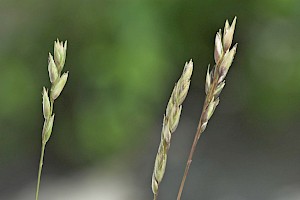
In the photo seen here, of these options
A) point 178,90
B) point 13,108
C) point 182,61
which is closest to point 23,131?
point 13,108

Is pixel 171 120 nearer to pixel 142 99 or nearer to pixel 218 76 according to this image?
pixel 218 76

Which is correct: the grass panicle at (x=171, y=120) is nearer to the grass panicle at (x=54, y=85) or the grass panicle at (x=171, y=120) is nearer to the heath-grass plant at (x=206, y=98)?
the heath-grass plant at (x=206, y=98)

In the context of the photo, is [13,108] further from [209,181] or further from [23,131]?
[209,181]

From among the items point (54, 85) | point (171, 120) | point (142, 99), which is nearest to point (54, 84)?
point (54, 85)

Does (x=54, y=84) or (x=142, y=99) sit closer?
(x=54, y=84)

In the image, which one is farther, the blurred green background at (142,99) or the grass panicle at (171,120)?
the blurred green background at (142,99)

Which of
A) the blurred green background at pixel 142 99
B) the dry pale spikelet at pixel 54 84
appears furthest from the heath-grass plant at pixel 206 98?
the blurred green background at pixel 142 99

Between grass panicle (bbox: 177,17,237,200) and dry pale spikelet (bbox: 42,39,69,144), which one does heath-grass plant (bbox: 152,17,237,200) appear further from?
dry pale spikelet (bbox: 42,39,69,144)

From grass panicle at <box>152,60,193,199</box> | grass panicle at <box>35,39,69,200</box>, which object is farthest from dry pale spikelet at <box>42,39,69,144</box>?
grass panicle at <box>152,60,193,199</box>
